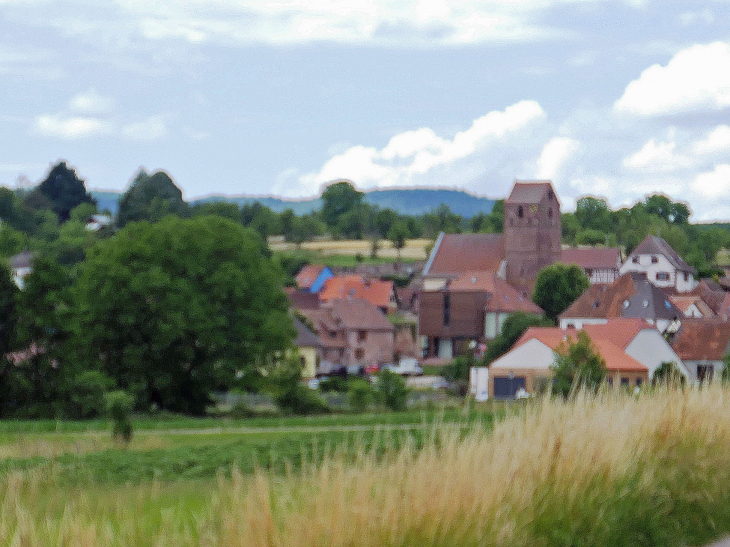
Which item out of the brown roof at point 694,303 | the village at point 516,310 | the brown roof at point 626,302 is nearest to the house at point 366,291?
the village at point 516,310

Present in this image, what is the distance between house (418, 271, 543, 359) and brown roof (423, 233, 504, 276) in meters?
23.1

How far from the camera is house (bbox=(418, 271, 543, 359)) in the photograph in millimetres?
99562

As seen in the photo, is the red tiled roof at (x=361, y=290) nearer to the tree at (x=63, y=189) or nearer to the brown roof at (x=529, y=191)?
the brown roof at (x=529, y=191)

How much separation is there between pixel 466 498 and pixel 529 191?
12055 cm

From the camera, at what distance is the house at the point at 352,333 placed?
9050cm

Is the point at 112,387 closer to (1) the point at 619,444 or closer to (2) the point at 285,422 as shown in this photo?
(2) the point at 285,422

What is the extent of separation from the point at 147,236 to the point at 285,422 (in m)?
18.8

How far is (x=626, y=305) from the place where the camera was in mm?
87188

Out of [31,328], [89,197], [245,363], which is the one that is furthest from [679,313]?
[89,197]

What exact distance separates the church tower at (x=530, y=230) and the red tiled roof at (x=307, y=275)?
21533 mm

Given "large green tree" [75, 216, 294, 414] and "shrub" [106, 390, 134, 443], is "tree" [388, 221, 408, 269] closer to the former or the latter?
"large green tree" [75, 216, 294, 414]

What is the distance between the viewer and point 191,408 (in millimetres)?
42312

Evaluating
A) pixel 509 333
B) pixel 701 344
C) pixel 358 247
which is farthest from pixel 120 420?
pixel 358 247

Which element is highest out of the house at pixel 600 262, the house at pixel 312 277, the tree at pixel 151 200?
the tree at pixel 151 200
